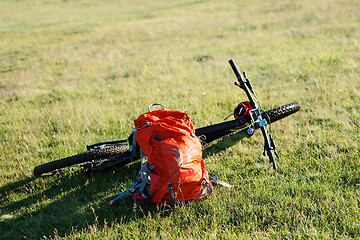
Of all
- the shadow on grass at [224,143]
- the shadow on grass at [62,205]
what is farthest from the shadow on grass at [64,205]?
the shadow on grass at [224,143]

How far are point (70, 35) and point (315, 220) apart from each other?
67.8 feet

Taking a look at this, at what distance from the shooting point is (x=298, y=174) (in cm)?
514

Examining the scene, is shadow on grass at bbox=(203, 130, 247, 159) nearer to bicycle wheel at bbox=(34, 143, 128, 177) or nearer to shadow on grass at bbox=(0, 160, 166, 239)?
shadow on grass at bbox=(0, 160, 166, 239)

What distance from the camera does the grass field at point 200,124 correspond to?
437 cm

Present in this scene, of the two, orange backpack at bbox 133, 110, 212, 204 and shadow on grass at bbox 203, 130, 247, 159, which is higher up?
orange backpack at bbox 133, 110, 212, 204

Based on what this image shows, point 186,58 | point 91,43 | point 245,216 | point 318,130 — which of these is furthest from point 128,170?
point 91,43

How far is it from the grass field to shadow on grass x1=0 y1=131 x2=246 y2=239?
0.02 meters

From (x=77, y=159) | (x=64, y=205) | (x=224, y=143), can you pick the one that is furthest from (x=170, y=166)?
(x=224, y=143)

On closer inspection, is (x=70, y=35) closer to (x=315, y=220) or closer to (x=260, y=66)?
(x=260, y=66)

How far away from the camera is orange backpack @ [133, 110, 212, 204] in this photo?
4.39 meters

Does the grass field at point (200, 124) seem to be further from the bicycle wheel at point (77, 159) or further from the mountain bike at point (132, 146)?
the bicycle wheel at point (77, 159)

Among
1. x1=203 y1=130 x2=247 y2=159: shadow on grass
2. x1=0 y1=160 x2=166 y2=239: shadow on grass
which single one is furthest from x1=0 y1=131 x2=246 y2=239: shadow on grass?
x1=203 y1=130 x2=247 y2=159: shadow on grass

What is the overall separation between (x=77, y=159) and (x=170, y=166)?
1839 millimetres

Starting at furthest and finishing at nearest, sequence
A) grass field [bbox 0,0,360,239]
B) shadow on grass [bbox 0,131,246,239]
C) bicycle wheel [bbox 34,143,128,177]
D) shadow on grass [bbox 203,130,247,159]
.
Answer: shadow on grass [bbox 203,130,247,159] → bicycle wheel [bbox 34,143,128,177] → shadow on grass [bbox 0,131,246,239] → grass field [bbox 0,0,360,239]
